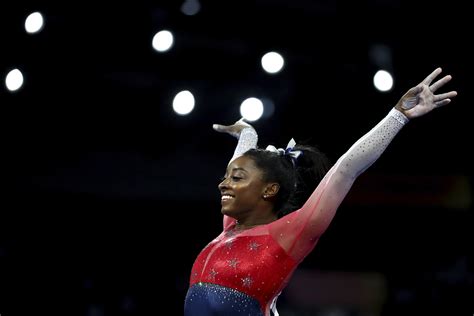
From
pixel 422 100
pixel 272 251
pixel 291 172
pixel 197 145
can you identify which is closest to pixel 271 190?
pixel 291 172

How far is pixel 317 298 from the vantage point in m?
4.91

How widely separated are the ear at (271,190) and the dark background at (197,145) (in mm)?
2144

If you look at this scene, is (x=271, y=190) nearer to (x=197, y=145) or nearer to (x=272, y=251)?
(x=272, y=251)

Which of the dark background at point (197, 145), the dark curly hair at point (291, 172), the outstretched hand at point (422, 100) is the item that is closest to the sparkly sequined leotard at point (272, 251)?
the outstretched hand at point (422, 100)

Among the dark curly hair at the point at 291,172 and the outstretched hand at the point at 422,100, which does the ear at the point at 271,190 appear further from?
the outstretched hand at the point at 422,100

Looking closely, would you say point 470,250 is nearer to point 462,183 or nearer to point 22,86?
point 462,183

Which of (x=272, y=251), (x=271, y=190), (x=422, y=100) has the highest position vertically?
(x=422, y=100)

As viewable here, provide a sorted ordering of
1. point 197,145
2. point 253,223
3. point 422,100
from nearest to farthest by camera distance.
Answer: point 422,100, point 253,223, point 197,145

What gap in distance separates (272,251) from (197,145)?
2.86 m

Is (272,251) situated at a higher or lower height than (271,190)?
lower

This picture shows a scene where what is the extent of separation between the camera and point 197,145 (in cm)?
504

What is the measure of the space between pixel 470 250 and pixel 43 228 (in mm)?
2936

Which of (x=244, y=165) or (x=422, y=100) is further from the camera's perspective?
(x=244, y=165)

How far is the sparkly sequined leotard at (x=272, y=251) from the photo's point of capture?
83.7 inches
